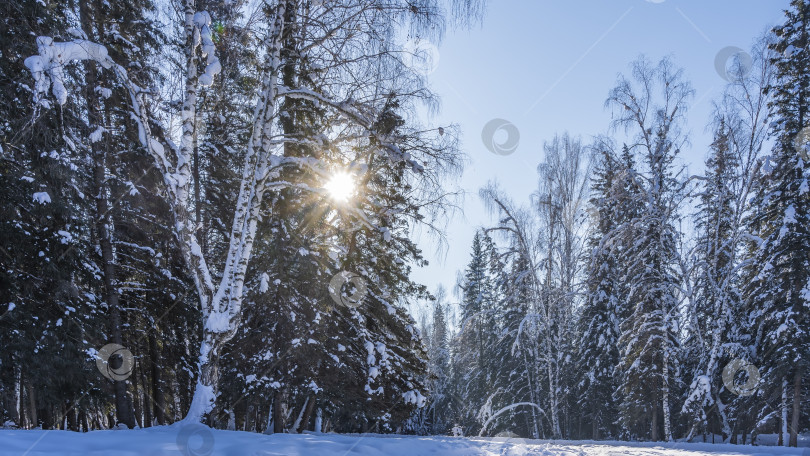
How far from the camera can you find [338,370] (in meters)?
11.1

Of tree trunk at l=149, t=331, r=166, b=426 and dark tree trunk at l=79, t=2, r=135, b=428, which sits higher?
dark tree trunk at l=79, t=2, r=135, b=428

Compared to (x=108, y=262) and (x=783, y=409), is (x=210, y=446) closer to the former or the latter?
(x=108, y=262)

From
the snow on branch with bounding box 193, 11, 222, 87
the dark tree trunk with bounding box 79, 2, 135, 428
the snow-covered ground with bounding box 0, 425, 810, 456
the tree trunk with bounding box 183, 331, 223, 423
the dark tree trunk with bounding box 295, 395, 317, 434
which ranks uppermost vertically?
the snow on branch with bounding box 193, 11, 222, 87

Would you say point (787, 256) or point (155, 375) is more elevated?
point (787, 256)

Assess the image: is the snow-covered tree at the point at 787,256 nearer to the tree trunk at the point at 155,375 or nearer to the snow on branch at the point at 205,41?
the snow on branch at the point at 205,41

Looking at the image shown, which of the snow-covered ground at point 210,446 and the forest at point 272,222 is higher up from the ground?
the forest at point 272,222

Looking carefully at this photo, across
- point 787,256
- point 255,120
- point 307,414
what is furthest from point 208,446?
point 787,256

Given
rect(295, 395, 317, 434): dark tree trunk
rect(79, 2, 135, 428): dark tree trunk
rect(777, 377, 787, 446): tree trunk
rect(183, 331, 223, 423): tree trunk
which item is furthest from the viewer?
rect(777, 377, 787, 446): tree trunk

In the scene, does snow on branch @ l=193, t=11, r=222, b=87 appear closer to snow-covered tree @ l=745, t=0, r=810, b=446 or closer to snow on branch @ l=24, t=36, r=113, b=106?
snow on branch @ l=24, t=36, r=113, b=106

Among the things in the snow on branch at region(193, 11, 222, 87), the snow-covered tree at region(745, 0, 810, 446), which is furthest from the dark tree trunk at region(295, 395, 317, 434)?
the snow-covered tree at region(745, 0, 810, 446)

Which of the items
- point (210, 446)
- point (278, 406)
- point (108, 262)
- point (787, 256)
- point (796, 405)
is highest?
point (787, 256)

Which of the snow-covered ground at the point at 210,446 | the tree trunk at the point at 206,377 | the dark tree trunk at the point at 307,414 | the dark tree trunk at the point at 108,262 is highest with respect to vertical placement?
the dark tree trunk at the point at 108,262

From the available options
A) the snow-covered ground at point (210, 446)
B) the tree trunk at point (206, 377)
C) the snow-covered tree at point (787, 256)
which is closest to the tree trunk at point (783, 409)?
the snow-covered tree at point (787, 256)

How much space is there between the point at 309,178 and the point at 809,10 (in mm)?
14328
